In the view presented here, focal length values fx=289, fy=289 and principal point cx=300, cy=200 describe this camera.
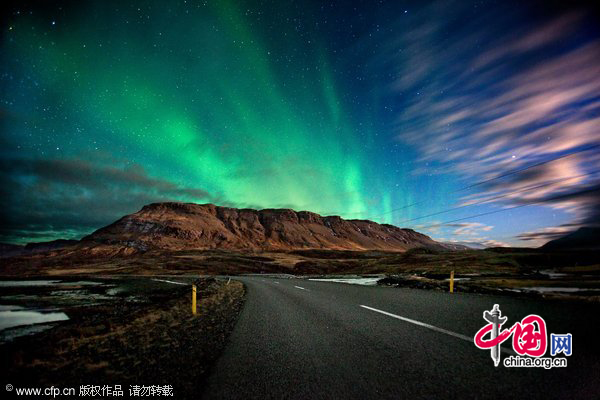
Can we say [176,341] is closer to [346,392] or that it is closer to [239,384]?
[239,384]

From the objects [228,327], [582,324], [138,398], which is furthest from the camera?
[228,327]

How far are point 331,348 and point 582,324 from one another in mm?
5829

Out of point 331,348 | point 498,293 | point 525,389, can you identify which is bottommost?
point 498,293

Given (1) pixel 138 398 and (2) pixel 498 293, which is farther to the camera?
(2) pixel 498 293

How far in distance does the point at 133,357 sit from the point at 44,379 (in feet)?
4.52

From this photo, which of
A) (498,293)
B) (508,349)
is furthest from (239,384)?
(498,293)

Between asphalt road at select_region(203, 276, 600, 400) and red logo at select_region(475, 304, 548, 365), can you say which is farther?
red logo at select_region(475, 304, 548, 365)

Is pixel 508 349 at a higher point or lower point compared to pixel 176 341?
higher

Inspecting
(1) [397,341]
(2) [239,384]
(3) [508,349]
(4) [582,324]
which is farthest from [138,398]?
(4) [582,324]

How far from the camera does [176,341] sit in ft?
22.5

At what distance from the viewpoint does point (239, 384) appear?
12.4 ft

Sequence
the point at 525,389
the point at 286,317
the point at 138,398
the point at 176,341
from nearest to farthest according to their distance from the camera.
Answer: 1. the point at 525,389
2. the point at 138,398
3. the point at 176,341
4. the point at 286,317

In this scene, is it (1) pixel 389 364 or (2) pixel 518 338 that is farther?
(2) pixel 518 338

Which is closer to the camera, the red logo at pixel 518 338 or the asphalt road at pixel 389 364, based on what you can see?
the asphalt road at pixel 389 364
